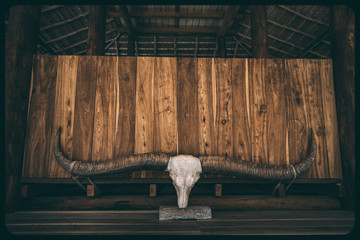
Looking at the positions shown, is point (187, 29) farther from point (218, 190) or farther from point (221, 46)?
point (218, 190)

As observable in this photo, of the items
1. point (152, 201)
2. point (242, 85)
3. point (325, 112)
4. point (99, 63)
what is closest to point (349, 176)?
point (325, 112)

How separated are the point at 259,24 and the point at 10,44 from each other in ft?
14.5

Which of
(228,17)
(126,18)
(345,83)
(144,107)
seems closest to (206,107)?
(144,107)

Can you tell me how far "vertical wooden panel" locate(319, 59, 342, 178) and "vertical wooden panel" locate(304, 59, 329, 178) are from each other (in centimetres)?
6

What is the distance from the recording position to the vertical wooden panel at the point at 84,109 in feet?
9.36

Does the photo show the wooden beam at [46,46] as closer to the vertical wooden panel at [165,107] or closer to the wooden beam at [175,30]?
the wooden beam at [175,30]

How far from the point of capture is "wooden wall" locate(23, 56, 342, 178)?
2877 mm

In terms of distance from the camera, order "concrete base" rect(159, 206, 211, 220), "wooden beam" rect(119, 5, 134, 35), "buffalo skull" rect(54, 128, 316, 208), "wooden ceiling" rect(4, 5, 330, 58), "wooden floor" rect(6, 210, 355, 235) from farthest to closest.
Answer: "wooden ceiling" rect(4, 5, 330, 58), "wooden beam" rect(119, 5, 134, 35), "buffalo skull" rect(54, 128, 316, 208), "concrete base" rect(159, 206, 211, 220), "wooden floor" rect(6, 210, 355, 235)

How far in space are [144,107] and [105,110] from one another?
57 centimetres

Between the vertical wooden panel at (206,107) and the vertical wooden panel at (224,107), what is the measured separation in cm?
8

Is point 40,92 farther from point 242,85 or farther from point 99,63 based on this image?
point 242,85

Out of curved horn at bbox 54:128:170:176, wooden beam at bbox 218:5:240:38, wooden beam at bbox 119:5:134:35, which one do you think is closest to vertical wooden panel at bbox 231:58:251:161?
curved horn at bbox 54:128:170:176

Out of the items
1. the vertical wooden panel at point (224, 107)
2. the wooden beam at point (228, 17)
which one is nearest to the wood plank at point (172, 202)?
the vertical wooden panel at point (224, 107)

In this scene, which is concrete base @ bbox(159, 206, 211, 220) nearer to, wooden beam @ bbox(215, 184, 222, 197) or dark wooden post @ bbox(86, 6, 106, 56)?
wooden beam @ bbox(215, 184, 222, 197)
